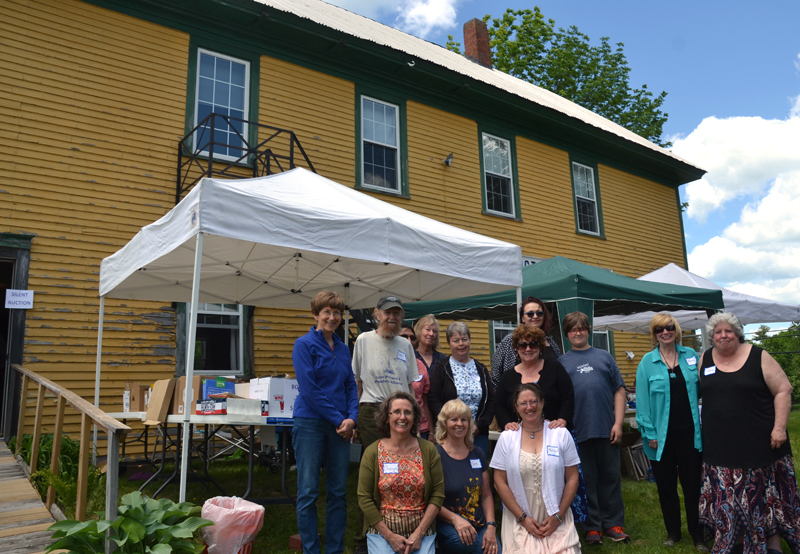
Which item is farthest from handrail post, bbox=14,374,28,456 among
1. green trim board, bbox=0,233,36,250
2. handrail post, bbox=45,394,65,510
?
handrail post, bbox=45,394,65,510

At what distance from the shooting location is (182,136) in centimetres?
859

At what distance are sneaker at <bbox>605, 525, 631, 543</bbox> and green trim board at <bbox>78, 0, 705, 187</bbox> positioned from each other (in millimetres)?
8399

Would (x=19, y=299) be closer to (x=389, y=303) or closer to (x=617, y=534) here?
(x=389, y=303)

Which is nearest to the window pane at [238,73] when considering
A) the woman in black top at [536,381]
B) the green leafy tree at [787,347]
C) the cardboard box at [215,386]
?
the cardboard box at [215,386]

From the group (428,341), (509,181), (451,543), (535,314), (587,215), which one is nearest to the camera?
(451,543)

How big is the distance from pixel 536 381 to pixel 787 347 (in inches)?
699

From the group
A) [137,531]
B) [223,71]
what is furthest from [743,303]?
[137,531]

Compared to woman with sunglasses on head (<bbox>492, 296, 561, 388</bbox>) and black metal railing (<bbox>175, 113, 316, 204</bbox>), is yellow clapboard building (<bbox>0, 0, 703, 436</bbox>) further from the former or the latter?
woman with sunglasses on head (<bbox>492, 296, 561, 388</bbox>)

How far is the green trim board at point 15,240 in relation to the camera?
7.04 meters

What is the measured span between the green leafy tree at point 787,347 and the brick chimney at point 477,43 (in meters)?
11.6

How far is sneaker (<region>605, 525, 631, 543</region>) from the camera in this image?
173 inches

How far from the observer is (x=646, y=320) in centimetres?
1220

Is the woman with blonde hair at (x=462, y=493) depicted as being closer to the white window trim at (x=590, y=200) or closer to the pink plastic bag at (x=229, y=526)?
the pink plastic bag at (x=229, y=526)

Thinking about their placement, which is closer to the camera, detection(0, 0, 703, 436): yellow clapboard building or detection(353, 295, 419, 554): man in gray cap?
detection(353, 295, 419, 554): man in gray cap
